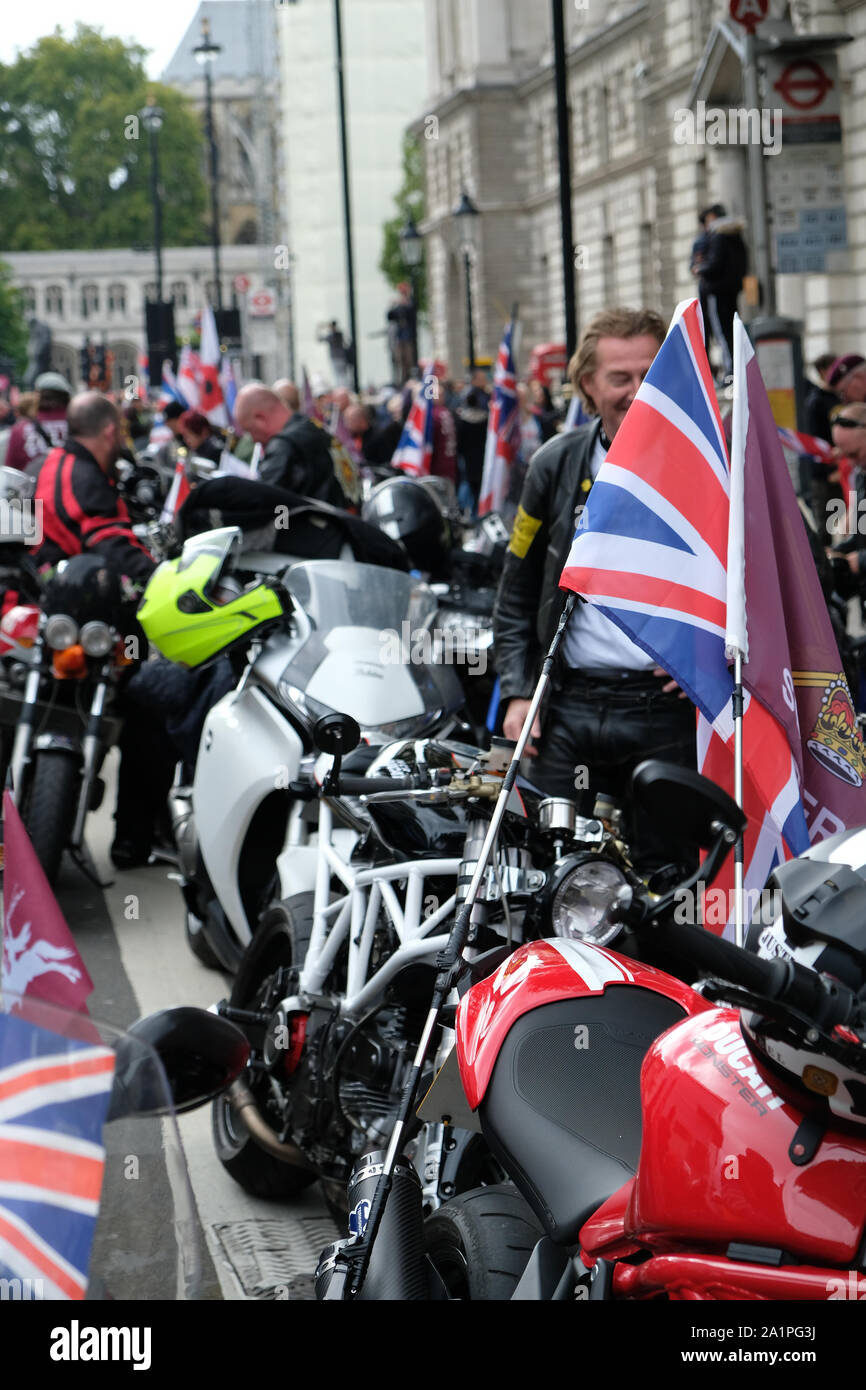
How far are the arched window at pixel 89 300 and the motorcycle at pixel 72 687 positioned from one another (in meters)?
105

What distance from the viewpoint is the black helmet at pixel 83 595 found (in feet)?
23.2

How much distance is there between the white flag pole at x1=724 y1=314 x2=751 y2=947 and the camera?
3.00 m

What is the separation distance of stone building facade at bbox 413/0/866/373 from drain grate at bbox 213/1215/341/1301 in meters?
17.7

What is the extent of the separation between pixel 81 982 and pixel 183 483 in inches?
344

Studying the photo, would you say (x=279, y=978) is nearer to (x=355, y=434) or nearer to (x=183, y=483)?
(x=183, y=483)

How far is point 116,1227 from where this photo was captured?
1.60 m

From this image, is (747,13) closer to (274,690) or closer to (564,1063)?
(274,690)

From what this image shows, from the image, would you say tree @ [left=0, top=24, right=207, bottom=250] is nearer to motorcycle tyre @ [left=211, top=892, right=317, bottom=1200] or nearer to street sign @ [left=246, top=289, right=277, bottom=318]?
street sign @ [left=246, top=289, right=277, bottom=318]

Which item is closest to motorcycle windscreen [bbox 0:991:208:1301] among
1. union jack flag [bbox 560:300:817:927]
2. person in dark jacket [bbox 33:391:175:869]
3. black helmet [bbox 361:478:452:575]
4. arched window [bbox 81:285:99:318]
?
union jack flag [bbox 560:300:817:927]

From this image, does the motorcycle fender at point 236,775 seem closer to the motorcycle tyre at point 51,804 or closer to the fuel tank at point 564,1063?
the motorcycle tyre at point 51,804

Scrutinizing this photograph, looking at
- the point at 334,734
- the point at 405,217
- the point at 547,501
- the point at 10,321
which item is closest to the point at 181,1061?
the point at 334,734

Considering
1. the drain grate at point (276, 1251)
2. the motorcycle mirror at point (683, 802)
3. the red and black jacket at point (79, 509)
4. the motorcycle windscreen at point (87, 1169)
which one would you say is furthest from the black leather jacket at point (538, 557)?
the red and black jacket at point (79, 509)

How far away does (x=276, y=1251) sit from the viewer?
12.9 feet
